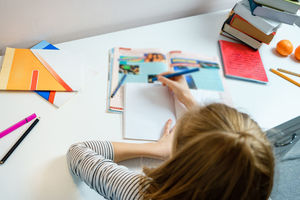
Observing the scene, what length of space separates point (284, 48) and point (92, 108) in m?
0.79

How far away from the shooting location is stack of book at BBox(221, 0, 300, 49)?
2.98ft

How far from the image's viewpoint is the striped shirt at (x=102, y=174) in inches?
20.9

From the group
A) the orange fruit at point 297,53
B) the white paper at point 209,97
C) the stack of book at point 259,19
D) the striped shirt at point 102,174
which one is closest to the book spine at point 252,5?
the stack of book at point 259,19

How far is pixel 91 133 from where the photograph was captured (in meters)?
0.66

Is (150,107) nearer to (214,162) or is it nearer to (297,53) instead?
(214,162)

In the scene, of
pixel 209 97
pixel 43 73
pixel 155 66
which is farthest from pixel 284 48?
pixel 43 73

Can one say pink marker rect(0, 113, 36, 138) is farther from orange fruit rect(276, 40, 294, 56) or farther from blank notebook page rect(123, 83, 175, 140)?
orange fruit rect(276, 40, 294, 56)

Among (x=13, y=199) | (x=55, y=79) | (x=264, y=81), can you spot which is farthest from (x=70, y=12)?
(x=264, y=81)

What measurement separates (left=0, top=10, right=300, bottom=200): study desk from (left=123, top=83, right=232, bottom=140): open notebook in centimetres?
4

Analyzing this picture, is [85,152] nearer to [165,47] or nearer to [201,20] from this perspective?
[165,47]

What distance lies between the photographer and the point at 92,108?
2.33ft

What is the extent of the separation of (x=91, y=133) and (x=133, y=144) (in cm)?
12

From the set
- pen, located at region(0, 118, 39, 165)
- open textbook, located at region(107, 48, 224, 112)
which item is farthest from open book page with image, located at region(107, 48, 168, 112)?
pen, located at region(0, 118, 39, 165)

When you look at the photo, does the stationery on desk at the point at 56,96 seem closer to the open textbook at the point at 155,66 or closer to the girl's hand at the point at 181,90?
the open textbook at the point at 155,66
